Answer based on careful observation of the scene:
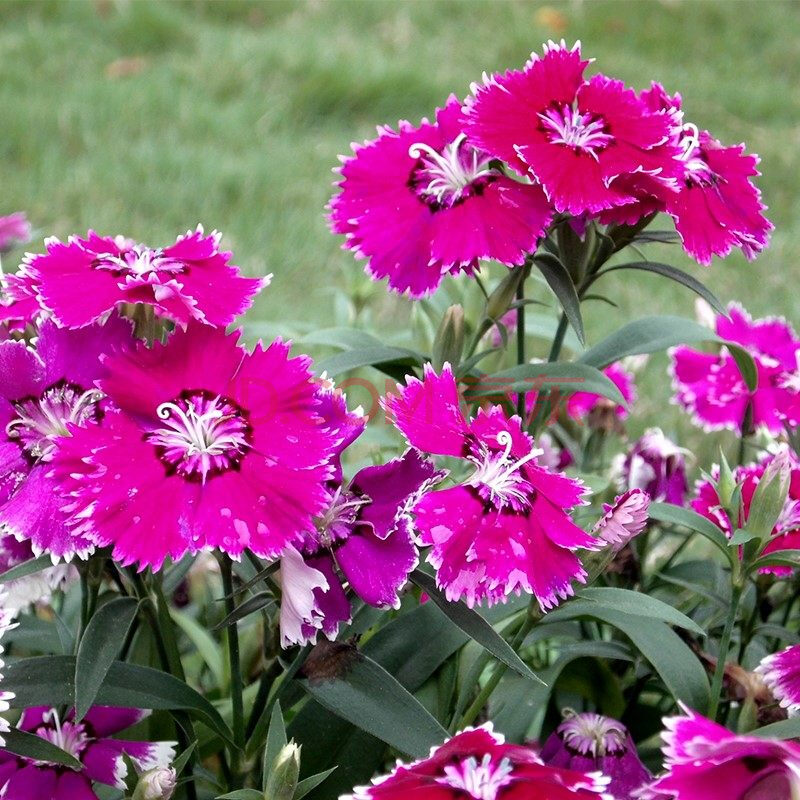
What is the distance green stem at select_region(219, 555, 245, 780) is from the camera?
703 millimetres

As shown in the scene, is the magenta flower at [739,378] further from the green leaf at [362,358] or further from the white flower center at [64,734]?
the white flower center at [64,734]

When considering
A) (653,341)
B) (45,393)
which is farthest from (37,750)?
(653,341)

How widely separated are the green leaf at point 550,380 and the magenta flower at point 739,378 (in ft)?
0.76

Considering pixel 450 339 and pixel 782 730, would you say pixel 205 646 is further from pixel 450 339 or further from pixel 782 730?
pixel 782 730

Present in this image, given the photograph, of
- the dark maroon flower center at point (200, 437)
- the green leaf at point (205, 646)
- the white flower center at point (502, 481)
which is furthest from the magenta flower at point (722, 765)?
the green leaf at point (205, 646)

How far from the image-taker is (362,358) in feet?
2.97

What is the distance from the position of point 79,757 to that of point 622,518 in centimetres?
39

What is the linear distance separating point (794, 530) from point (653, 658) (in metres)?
0.14

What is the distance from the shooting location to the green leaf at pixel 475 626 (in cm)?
67

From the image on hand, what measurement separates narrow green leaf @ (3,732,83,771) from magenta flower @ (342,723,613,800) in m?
0.20

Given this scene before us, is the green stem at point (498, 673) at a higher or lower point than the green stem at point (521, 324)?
lower

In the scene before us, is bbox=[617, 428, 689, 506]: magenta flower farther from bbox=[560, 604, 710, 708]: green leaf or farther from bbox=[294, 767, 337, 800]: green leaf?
bbox=[294, 767, 337, 800]: green leaf

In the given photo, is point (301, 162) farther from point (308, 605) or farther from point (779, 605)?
point (308, 605)

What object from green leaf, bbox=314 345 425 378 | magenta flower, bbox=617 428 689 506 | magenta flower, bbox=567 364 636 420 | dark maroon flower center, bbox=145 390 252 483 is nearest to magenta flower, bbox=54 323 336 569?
dark maroon flower center, bbox=145 390 252 483
